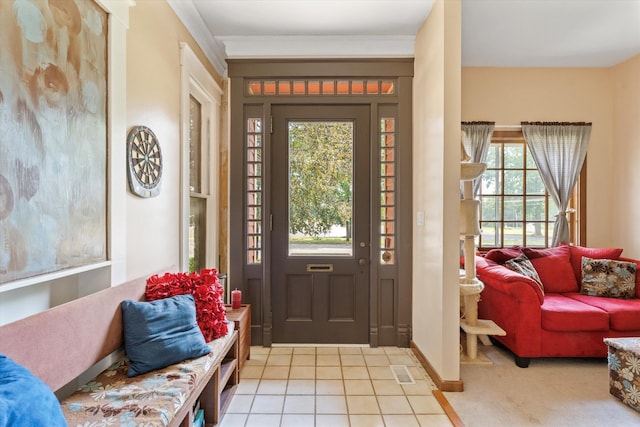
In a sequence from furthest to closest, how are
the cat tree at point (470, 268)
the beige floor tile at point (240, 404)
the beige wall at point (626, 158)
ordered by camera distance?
the beige wall at point (626, 158) → the cat tree at point (470, 268) → the beige floor tile at point (240, 404)

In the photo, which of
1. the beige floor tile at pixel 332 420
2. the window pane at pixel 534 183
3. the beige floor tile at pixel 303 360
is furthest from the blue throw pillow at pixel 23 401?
the window pane at pixel 534 183

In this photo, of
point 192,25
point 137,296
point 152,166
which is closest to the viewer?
point 137,296

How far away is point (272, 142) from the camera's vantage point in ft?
10.6

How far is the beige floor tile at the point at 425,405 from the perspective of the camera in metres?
2.14

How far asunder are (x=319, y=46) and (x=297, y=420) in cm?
299

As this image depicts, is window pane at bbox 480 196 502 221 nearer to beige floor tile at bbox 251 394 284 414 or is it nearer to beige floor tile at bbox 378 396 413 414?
beige floor tile at bbox 378 396 413 414

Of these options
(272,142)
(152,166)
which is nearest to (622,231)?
(272,142)

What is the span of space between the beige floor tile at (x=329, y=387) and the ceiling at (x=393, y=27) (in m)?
2.79

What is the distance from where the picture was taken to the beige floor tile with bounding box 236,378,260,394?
2.38 m

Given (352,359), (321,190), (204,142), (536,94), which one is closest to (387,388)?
(352,359)

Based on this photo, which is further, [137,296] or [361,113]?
[361,113]

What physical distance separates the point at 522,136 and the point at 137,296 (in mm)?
4017

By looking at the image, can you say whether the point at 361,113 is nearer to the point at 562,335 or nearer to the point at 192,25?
the point at 192,25

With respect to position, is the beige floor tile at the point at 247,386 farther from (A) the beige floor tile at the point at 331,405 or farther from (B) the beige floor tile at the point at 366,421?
(B) the beige floor tile at the point at 366,421
